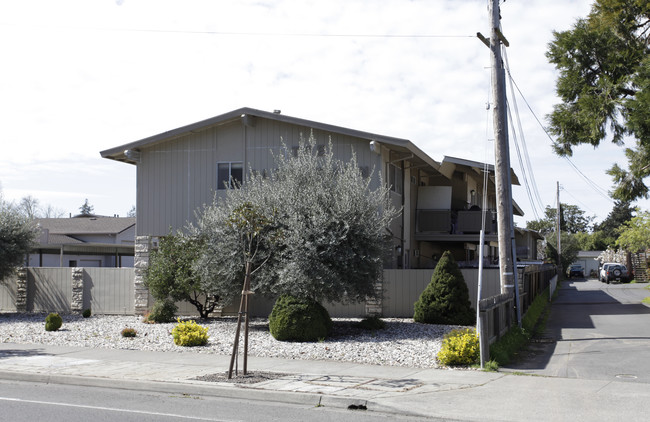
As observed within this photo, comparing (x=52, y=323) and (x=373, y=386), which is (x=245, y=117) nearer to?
(x=52, y=323)

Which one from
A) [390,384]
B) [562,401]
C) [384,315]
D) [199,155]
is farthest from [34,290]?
[562,401]

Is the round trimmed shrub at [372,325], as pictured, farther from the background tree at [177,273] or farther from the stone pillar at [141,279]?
the stone pillar at [141,279]

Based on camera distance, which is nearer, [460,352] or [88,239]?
[460,352]

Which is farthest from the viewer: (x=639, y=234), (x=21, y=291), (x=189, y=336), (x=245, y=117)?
(x=639, y=234)

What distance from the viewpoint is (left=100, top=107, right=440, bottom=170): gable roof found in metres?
20.7

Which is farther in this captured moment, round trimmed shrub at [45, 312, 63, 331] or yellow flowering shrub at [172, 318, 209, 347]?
round trimmed shrub at [45, 312, 63, 331]

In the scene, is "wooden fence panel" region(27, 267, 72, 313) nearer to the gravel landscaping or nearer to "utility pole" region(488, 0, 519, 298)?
the gravel landscaping

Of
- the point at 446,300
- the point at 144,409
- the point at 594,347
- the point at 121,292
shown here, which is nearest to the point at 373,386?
the point at 144,409

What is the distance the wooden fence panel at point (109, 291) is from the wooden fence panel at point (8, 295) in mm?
3568

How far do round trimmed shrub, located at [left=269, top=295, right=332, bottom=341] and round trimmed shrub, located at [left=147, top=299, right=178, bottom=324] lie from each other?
5.38m

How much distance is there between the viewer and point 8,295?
25312 millimetres

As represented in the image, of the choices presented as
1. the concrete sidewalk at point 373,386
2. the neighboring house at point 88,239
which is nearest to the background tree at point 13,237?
the concrete sidewalk at point 373,386

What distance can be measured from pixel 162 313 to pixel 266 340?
5.33 meters

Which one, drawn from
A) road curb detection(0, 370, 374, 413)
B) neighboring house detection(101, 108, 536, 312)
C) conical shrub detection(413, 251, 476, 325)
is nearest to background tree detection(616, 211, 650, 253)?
neighboring house detection(101, 108, 536, 312)
